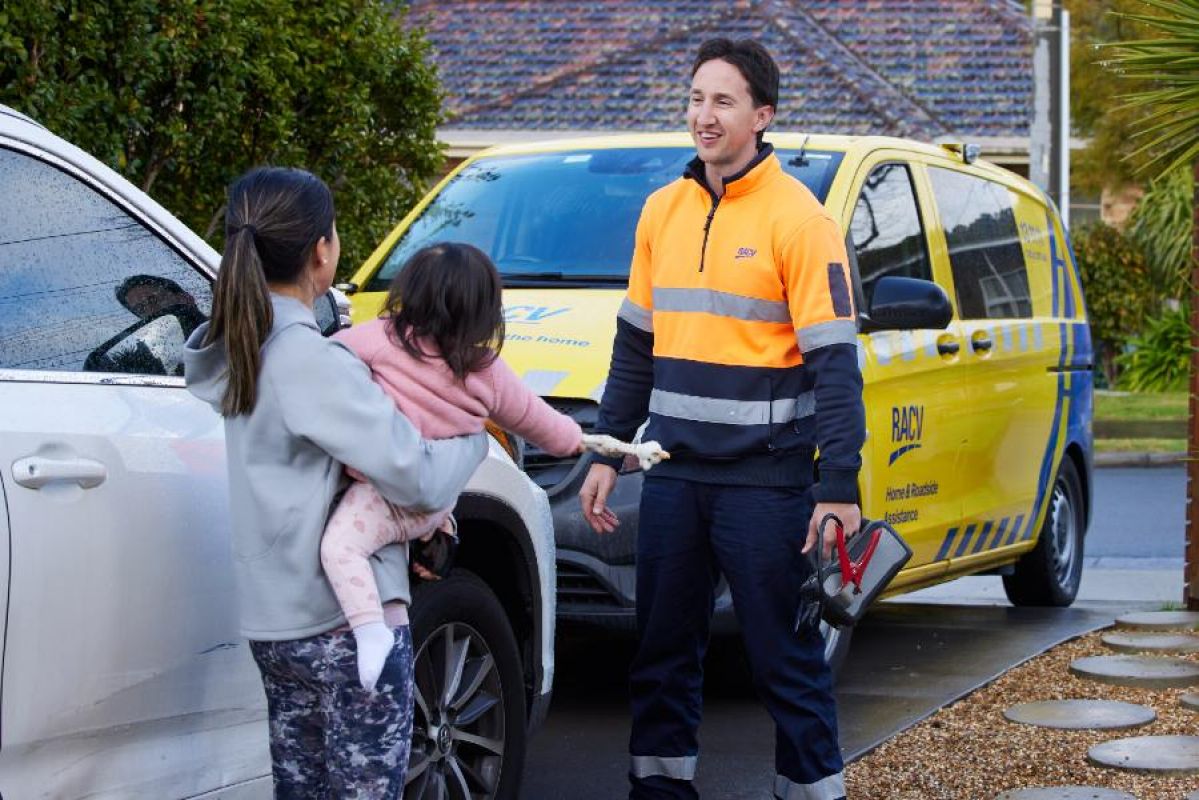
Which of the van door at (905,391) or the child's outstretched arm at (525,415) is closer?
the child's outstretched arm at (525,415)

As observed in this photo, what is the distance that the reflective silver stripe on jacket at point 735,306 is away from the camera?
4613mm

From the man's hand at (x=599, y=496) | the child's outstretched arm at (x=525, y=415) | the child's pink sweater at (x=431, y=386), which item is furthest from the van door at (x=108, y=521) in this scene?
the man's hand at (x=599, y=496)

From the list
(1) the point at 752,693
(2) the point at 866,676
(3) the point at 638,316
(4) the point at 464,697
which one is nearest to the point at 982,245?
(2) the point at 866,676

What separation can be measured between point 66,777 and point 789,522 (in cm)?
188

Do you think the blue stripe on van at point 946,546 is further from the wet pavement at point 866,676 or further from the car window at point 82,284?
the car window at point 82,284

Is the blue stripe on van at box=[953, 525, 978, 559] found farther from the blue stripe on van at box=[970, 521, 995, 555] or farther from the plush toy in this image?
the plush toy

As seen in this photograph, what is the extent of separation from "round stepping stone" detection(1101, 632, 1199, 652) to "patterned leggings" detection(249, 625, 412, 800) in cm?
429

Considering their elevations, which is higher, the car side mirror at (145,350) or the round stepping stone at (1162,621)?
A: the car side mirror at (145,350)

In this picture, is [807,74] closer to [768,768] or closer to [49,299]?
[768,768]

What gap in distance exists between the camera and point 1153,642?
7.30 m

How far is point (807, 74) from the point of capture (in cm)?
2561

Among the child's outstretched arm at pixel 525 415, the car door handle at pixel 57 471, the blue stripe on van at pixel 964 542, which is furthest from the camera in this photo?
the blue stripe on van at pixel 964 542

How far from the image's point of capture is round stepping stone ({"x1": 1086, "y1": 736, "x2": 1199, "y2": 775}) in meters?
5.51

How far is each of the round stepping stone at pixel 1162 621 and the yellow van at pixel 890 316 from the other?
0.60 m
